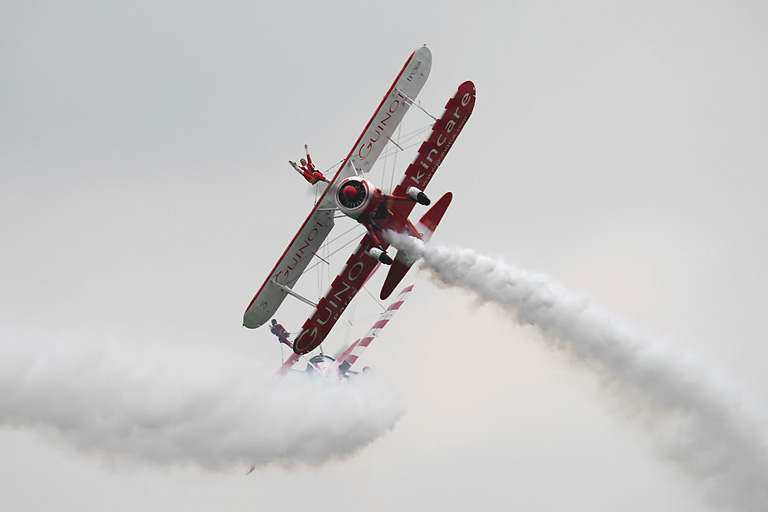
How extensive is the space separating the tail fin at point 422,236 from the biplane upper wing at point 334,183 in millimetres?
2738

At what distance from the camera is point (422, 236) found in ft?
152

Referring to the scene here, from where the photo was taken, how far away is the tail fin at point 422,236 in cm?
4656

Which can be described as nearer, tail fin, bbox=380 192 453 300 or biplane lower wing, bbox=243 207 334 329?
tail fin, bbox=380 192 453 300

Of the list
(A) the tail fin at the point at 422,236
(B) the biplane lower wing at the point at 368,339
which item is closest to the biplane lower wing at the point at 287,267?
(A) the tail fin at the point at 422,236

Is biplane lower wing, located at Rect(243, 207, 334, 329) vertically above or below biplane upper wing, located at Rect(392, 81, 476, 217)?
below

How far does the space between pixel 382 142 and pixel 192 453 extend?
13.9m

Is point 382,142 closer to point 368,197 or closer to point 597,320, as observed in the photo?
point 368,197

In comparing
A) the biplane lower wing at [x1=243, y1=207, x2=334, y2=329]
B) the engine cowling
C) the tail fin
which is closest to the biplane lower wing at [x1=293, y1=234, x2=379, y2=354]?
the tail fin

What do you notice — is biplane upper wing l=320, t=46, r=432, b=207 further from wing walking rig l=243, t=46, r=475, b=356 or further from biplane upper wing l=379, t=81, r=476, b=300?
biplane upper wing l=379, t=81, r=476, b=300

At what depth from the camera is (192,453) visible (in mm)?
50031

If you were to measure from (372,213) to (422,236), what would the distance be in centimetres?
226

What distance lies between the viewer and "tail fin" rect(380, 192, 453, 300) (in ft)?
153

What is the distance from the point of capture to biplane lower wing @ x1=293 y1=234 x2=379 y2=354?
47.1m

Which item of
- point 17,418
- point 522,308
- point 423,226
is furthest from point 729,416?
point 17,418
